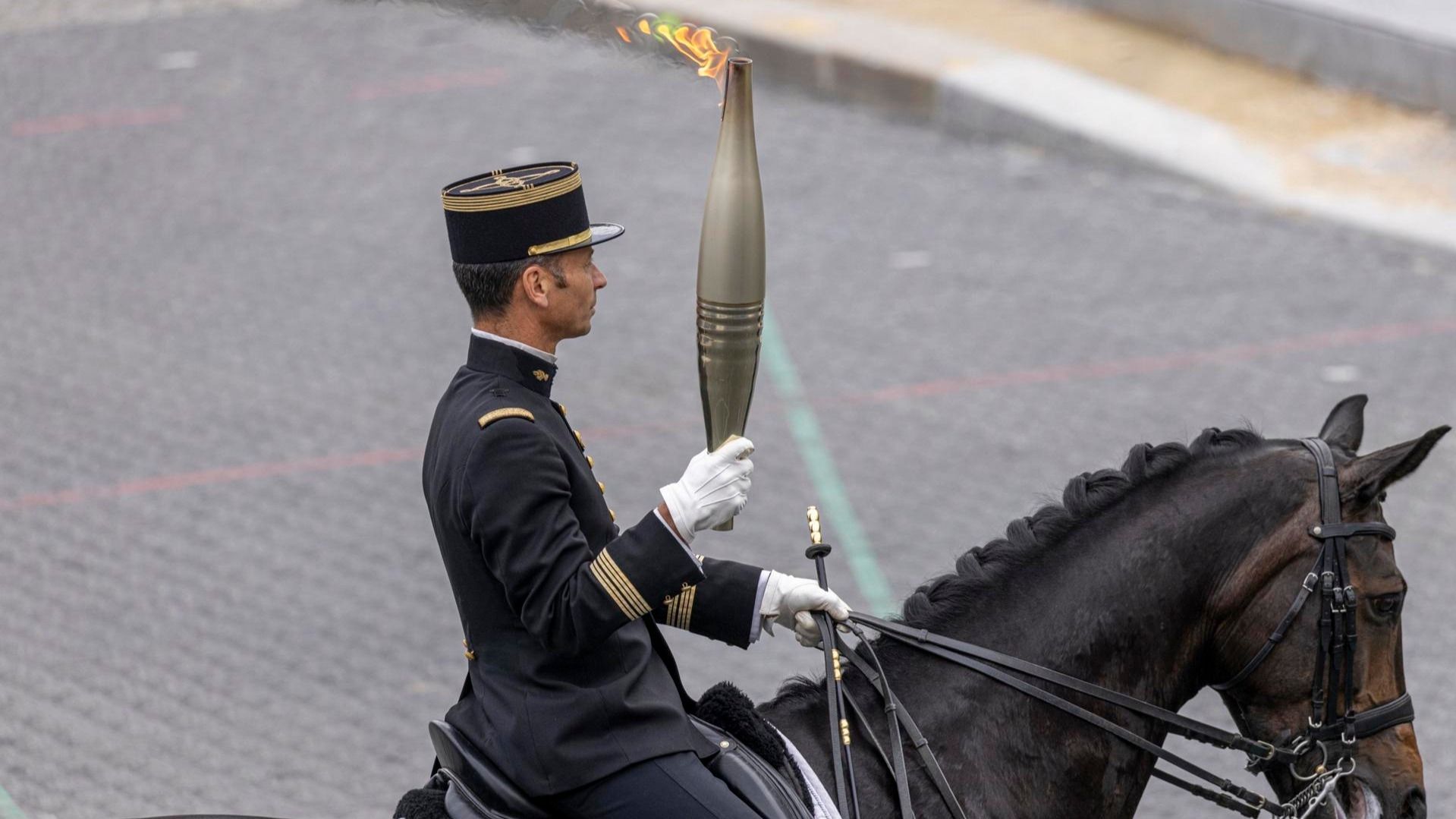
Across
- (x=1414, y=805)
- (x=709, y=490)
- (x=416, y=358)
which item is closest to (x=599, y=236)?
(x=709, y=490)

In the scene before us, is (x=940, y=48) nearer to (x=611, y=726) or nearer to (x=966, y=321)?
(x=966, y=321)

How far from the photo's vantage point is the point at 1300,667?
3322 millimetres

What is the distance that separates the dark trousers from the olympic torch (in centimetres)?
49

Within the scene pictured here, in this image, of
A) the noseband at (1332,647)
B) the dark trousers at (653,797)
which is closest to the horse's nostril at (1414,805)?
the noseband at (1332,647)

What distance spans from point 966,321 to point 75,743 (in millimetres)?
5179

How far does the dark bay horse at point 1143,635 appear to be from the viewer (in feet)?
10.9

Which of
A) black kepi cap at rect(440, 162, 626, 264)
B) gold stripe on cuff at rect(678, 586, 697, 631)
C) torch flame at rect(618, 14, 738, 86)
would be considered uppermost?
torch flame at rect(618, 14, 738, 86)

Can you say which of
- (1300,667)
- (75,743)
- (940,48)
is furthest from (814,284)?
(1300,667)

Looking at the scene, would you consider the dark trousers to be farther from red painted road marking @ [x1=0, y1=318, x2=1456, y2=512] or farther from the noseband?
red painted road marking @ [x1=0, y1=318, x2=1456, y2=512]

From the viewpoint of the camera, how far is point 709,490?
3.03 meters

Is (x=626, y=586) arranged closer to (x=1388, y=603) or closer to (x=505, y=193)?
(x=505, y=193)

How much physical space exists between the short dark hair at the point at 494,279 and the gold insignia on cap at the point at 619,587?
55cm

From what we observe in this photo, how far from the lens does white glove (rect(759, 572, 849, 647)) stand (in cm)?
331

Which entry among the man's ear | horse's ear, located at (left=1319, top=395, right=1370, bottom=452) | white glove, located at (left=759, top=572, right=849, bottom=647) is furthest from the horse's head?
the man's ear
